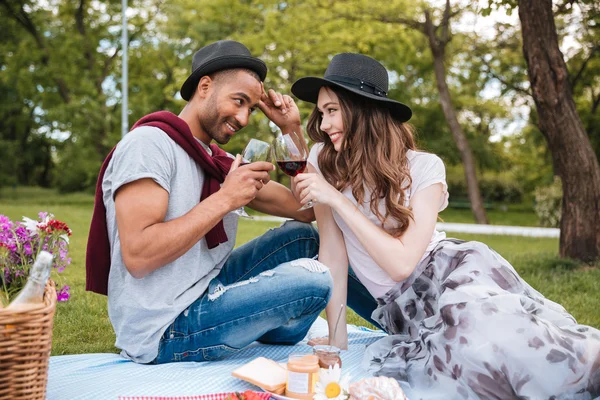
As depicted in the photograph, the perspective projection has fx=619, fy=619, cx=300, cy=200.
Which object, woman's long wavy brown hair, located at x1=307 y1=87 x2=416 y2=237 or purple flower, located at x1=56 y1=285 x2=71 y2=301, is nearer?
purple flower, located at x1=56 y1=285 x2=71 y2=301

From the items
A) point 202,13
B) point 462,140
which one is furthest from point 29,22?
point 462,140

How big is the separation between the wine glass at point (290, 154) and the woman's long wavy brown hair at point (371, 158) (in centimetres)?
42

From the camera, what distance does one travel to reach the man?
3.00 meters

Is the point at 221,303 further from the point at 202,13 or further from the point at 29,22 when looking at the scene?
the point at 29,22

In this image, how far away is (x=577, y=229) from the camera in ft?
25.9

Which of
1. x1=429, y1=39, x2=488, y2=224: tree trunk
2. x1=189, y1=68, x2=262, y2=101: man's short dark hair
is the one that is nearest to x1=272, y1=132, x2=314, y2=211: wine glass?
x1=189, y1=68, x2=262, y2=101: man's short dark hair

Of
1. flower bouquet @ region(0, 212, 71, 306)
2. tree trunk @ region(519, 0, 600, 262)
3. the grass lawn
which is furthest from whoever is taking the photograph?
tree trunk @ region(519, 0, 600, 262)

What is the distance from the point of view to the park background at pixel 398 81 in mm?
7785

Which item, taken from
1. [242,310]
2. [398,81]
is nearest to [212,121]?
[242,310]

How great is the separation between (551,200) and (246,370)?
15619mm

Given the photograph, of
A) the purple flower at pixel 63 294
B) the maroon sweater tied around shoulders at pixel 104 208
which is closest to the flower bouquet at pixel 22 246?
the purple flower at pixel 63 294

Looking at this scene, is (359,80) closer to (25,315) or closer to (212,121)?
(212,121)

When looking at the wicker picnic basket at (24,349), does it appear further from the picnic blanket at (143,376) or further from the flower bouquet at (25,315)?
the picnic blanket at (143,376)

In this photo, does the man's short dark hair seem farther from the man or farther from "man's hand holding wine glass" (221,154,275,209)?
"man's hand holding wine glass" (221,154,275,209)
